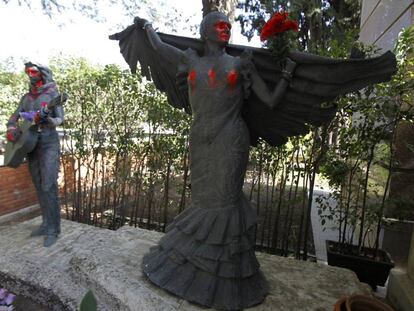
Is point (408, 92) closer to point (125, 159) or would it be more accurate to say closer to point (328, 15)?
point (125, 159)

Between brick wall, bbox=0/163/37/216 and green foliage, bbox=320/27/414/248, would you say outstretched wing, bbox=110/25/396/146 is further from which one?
brick wall, bbox=0/163/37/216

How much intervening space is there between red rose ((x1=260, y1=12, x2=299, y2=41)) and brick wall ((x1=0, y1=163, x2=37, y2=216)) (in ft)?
17.5

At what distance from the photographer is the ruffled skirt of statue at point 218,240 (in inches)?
92.6

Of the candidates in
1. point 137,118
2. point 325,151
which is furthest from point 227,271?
point 137,118

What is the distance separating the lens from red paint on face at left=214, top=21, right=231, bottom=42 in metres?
2.32

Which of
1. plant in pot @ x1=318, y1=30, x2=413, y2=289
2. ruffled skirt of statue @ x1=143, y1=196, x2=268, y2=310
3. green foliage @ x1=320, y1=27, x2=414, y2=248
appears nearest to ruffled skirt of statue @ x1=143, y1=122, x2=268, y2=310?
ruffled skirt of statue @ x1=143, y1=196, x2=268, y2=310

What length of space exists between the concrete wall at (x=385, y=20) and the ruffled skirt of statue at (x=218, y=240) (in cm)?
340

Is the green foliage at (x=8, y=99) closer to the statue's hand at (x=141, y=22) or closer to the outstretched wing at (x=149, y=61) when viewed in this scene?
the outstretched wing at (x=149, y=61)

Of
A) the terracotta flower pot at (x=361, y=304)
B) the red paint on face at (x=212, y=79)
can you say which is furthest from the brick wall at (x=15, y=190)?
the terracotta flower pot at (x=361, y=304)

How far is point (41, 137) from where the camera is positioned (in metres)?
3.71

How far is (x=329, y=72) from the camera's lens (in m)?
2.12

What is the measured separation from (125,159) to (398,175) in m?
3.91

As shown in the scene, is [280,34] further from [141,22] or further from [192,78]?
[141,22]

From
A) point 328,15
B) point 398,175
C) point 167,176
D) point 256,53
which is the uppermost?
point 328,15
